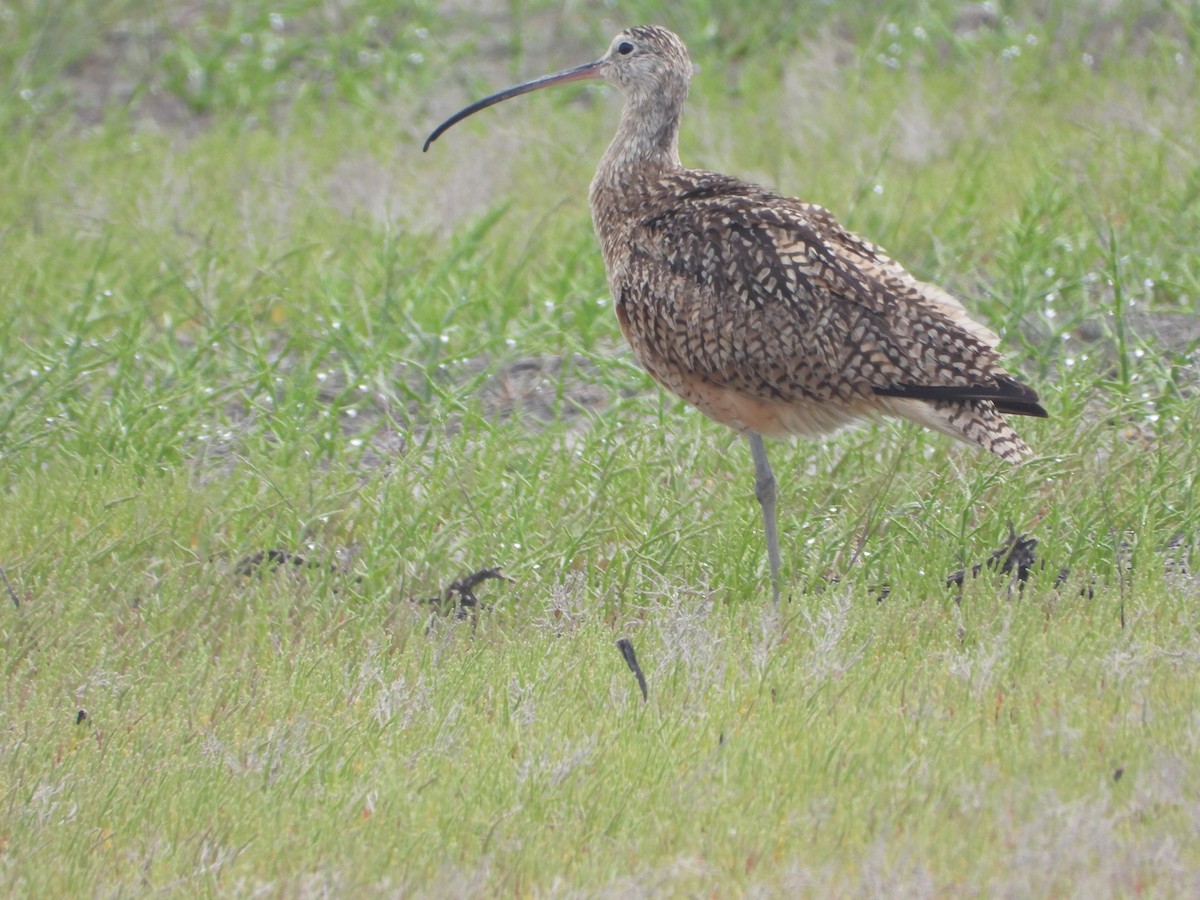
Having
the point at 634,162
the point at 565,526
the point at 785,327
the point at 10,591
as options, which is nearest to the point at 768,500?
the point at 785,327

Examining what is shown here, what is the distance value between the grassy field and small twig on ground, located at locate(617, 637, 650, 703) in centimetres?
4

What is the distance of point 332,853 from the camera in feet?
12.0

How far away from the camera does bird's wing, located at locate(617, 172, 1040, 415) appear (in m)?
4.90

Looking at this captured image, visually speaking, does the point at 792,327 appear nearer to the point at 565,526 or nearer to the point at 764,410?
the point at 764,410

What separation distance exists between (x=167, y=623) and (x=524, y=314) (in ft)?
9.30

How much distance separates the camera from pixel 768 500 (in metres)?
5.27

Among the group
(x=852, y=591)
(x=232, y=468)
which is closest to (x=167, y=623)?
(x=232, y=468)

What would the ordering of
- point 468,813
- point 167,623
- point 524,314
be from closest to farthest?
point 468,813
point 167,623
point 524,314

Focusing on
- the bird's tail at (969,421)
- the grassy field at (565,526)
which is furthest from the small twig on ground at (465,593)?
the bird's tail at (969,421)

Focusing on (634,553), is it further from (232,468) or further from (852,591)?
(232,468)

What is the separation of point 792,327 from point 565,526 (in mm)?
1012

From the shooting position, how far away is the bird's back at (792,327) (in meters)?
4.88

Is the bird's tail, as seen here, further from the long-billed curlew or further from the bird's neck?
the bird's neck

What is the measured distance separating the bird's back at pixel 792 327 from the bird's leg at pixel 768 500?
0.10 metres
